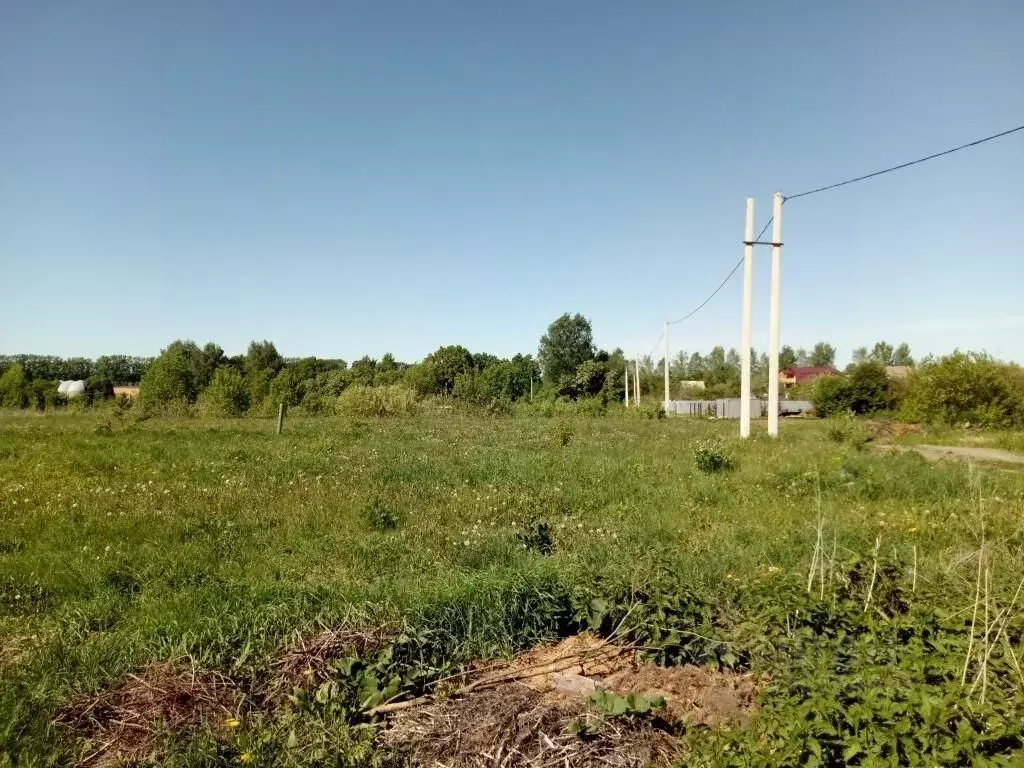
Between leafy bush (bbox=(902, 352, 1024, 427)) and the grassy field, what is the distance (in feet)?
59.6

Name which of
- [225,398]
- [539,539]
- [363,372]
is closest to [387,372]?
[363,372]

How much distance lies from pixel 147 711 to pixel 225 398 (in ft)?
110

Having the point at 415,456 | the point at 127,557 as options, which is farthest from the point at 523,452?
the point at 127,557

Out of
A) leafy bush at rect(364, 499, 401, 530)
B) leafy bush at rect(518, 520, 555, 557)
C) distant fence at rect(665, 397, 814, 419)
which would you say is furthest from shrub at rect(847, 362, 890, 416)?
leafy bush at rect(364, 499, 401, 530)

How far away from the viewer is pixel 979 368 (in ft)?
83.9

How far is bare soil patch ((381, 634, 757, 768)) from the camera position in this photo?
2879 millimetres

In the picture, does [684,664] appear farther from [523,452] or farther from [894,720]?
[523,452]

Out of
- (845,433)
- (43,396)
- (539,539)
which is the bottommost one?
(539,539)

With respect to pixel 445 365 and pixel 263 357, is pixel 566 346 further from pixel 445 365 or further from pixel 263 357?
pixel 263 357

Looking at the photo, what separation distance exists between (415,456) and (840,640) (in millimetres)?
10144

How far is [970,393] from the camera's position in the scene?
1011 inches

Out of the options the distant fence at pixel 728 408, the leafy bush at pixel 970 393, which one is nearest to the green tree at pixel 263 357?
the distant fence at pixel 728 408

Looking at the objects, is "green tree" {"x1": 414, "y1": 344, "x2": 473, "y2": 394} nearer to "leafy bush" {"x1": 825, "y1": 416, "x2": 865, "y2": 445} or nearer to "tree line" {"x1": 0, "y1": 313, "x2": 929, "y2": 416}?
"tree line" {"x1": 0, "y1": 313, "x2": 929, "y2": 416}

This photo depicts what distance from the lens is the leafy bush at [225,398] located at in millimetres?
33031
